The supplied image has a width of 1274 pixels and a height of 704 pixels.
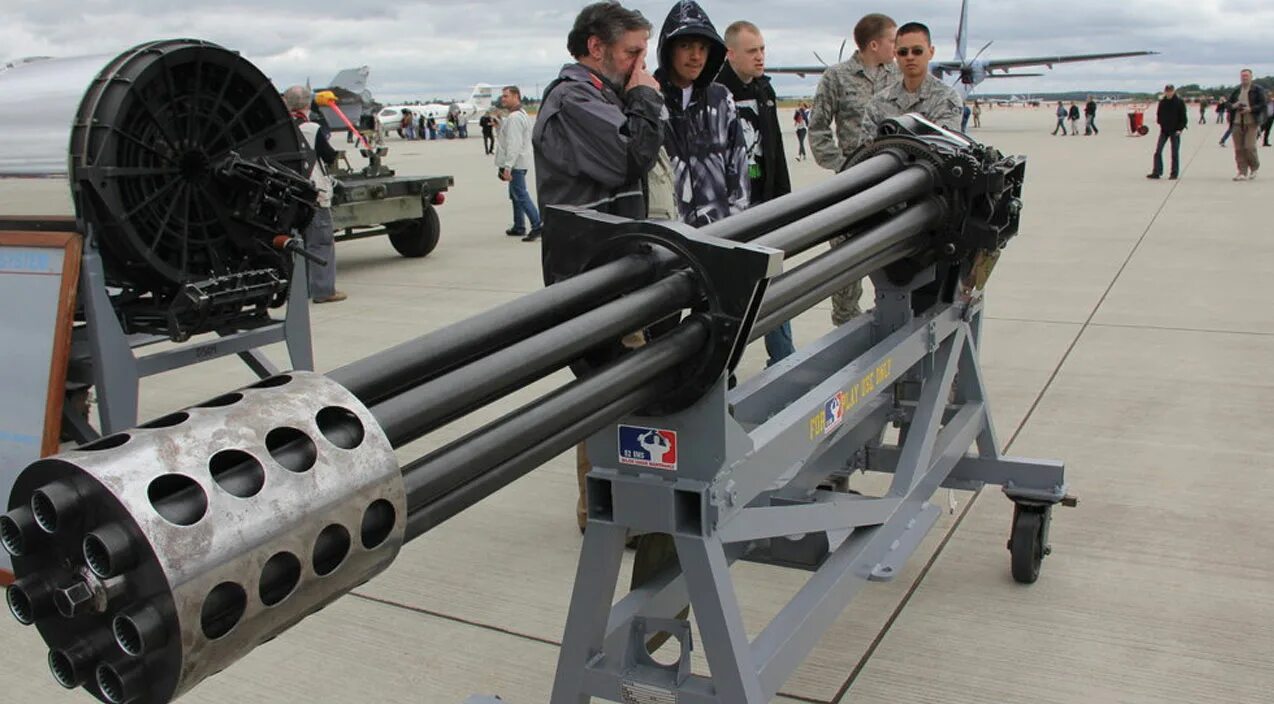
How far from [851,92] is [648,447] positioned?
13.5 ft

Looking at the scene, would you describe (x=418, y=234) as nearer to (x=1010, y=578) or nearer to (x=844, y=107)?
(x=844, y=107)

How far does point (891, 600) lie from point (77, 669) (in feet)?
9.22

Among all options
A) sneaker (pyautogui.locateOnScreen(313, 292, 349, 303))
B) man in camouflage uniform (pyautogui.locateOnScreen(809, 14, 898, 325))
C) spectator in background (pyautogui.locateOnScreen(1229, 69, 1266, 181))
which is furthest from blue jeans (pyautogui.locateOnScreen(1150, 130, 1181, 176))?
sneaker (pyautogui.locateOnScreen(313, 292, 349, 303))

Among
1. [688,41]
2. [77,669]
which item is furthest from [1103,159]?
[77,669]

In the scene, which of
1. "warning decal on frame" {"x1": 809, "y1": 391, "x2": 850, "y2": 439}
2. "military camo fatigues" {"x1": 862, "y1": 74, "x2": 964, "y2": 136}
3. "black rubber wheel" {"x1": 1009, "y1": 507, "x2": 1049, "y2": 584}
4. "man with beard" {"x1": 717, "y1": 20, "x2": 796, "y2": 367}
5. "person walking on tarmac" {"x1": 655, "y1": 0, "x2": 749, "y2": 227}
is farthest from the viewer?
"man with beard" {"x1": 717, "y1": 20, "x2": 796, "y2": 367}

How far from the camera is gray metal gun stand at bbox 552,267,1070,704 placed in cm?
225

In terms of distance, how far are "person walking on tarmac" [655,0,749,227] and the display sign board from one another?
7.88ft

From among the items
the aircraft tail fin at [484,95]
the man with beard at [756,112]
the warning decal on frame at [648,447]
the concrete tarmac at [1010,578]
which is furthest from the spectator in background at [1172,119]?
the aircraft tail fin at [484,95]

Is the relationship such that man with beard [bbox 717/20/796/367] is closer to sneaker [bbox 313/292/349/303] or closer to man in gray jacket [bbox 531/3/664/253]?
man in gray jacket [bbox 531/3/664/253]

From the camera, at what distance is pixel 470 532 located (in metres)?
4.34

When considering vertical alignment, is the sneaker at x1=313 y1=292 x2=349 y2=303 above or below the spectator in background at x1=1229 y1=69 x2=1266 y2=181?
below

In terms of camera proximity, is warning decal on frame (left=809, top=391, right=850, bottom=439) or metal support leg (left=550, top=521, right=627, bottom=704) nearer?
metal support leg (left=550, top=521, right=627, bottom=704)

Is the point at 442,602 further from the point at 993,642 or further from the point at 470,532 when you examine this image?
the point at 993,642

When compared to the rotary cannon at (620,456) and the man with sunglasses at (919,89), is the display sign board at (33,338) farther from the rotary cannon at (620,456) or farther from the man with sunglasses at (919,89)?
the man with sunglasses at (919,89)
